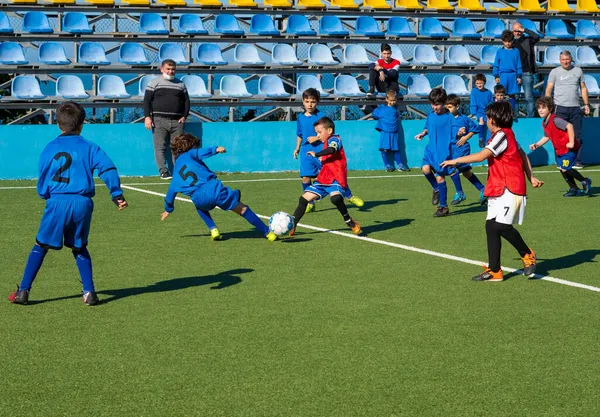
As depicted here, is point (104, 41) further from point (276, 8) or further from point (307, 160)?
point (307, 160)

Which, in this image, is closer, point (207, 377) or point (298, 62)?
point (207, 377)

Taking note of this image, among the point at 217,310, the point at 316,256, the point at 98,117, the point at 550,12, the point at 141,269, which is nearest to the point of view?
the point at 217,310

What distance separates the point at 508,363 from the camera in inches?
219

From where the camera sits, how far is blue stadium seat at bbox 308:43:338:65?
70.0 feet

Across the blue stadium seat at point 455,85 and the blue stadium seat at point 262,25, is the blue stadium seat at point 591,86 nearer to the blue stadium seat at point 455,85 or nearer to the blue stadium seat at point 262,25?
the blue stadium seat at point 455,85

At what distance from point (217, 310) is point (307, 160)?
5931 mm

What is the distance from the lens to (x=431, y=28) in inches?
910

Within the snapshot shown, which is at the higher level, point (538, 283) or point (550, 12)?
point (550, 12)

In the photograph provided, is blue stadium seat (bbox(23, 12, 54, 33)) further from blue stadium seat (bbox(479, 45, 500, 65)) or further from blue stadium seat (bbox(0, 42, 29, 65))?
blue stadium seat (bbox(479, 45, 500, 65))

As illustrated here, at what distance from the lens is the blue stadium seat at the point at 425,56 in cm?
2231

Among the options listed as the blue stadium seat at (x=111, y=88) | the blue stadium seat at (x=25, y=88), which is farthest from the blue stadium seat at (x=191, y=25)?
the blue stadium seat at (x=25, y=88)

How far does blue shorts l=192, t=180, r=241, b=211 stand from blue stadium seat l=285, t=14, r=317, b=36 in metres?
12.2

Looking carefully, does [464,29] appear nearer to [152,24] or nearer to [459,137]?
[152,24]

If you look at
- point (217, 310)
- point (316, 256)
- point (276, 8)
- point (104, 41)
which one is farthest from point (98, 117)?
point (217, 310)
